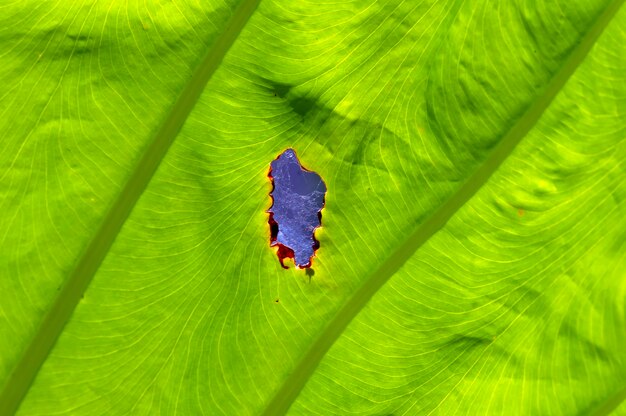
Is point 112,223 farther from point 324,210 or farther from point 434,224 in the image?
point 434,224

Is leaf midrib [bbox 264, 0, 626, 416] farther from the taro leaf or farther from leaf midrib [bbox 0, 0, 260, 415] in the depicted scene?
leaf midrib [bbox 0, 0, 260, 415]

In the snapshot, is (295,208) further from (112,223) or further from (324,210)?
(112,223)

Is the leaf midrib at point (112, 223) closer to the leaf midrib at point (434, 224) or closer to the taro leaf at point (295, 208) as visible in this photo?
the taro leaf at point (295, 208)

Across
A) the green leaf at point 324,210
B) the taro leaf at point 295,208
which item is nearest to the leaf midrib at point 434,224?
the green leaf at point 324,210

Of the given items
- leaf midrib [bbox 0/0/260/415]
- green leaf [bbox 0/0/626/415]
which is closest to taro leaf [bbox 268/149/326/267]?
green leaf [bbox 0/0/626/415]

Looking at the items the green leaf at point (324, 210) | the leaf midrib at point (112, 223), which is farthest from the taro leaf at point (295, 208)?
the leaf midrib at point (112, 223)

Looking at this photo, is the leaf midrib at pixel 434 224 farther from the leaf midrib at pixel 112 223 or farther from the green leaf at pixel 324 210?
the leaf midrib at pixel 112 223

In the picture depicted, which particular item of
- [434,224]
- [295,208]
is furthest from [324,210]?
[434,224]
